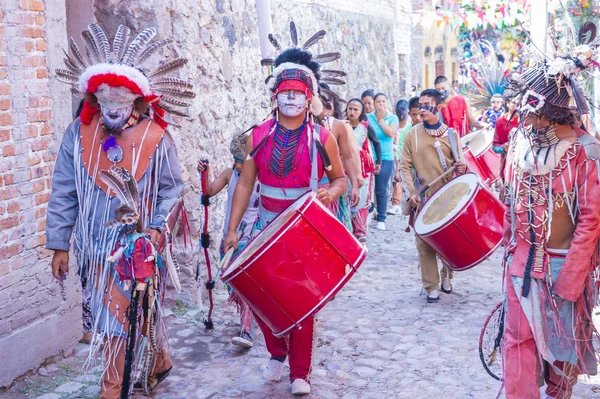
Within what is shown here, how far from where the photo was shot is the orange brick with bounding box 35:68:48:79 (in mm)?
5152

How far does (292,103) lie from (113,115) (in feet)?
3.51

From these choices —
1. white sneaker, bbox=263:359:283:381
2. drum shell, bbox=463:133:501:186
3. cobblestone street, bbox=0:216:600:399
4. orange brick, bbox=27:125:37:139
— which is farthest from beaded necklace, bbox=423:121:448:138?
orange brick, bbox=27:125:37:139

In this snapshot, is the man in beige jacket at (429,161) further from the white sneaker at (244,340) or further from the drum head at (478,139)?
the white sneaker at (244,340)

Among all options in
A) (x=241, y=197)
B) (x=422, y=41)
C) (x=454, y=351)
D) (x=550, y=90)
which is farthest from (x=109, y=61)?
(x=422, y=41)

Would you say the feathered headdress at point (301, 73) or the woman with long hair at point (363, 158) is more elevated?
the feathered headdress at point (301, 73)

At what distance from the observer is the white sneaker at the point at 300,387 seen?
484 cm

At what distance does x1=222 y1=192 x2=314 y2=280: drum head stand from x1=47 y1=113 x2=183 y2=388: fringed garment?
1.35ft

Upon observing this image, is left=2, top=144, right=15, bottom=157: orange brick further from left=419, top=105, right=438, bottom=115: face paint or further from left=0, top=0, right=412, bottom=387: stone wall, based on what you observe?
left=419, top=105, right=438, bottom=115: face paint

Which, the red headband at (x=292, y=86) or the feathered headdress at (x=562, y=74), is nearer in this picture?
the feathered headdress at (x=562, y=74)

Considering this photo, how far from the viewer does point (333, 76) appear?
5371 millimetres

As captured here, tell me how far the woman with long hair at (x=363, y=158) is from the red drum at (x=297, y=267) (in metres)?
4.06

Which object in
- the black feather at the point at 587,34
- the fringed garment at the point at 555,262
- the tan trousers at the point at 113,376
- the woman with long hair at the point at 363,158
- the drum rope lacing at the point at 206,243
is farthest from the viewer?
the woman with long hair at the point at 363,158

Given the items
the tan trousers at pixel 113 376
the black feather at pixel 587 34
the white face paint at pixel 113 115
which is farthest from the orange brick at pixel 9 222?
the black feather at pixel 587 34

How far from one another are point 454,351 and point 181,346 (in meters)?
1.87
